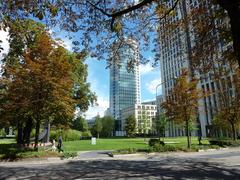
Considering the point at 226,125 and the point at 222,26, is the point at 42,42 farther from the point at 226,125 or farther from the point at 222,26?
the point at 226,125

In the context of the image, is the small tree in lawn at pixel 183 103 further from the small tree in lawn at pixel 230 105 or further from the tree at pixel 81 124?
the tree at pixel 81 124

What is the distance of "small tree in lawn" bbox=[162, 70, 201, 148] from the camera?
2672 centimetres

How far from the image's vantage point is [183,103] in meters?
26.8

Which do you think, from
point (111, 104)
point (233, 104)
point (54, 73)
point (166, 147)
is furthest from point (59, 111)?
point (111, 104)

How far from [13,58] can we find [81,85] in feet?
34.6

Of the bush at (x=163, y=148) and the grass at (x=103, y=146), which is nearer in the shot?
the bush at (x=163, y=148)

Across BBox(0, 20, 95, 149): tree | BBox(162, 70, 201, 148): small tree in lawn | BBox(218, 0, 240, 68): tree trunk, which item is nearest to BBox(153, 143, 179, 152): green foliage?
BBox(162, 70, 201, 148): small tree in lawn

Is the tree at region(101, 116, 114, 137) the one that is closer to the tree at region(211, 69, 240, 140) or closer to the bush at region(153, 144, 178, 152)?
the tree at region(211, 69, 240, 140)

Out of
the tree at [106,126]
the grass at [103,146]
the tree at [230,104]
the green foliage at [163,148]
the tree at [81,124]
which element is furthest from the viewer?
the tree at [106,126]

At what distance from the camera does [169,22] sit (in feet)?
41.3

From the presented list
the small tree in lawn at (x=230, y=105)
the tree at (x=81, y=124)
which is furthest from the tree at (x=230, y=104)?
the tree at (x=81, y=124)

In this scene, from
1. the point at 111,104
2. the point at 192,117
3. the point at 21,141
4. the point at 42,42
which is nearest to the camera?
the point at 42,42

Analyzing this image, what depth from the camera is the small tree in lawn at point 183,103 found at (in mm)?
26719

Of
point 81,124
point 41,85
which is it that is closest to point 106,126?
point 81,124
